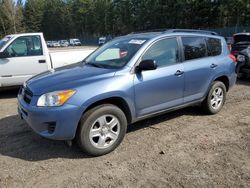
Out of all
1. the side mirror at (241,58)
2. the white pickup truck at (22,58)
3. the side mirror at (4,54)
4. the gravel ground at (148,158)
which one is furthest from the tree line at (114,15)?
the gravel ground at (148,158)

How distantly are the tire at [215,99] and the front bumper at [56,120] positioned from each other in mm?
2898

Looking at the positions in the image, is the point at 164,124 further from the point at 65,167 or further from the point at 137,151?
the point at 65,167

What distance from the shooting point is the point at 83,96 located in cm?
407

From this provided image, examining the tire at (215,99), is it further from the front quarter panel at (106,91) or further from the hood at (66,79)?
the hood at (66,79)

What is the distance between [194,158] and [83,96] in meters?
1.77

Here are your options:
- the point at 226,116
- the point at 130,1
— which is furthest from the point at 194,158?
the point at 130,1

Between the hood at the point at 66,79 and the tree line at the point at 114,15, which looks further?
the tree line at the point at 114,15

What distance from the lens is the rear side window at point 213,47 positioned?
5902 mm

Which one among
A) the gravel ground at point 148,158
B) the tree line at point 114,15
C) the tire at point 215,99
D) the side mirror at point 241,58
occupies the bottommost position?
the gravel ground at point 148,158

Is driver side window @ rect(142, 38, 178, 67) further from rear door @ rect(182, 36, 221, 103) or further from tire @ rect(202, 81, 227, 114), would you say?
tire @ rect(202, 81, 227, 114)

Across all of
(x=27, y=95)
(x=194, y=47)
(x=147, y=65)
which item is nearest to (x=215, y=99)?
(x=194, y=47)

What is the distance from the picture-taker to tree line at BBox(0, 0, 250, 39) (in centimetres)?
4469

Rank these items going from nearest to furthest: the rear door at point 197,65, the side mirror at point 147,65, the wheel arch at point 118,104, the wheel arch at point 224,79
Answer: the wheel arch at point 118,104 → the side mirror at point 147,65 → the rear door at point 197,65 → the wheel arch at point 224,79

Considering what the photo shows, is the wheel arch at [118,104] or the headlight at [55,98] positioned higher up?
the headlight at [55,98]
